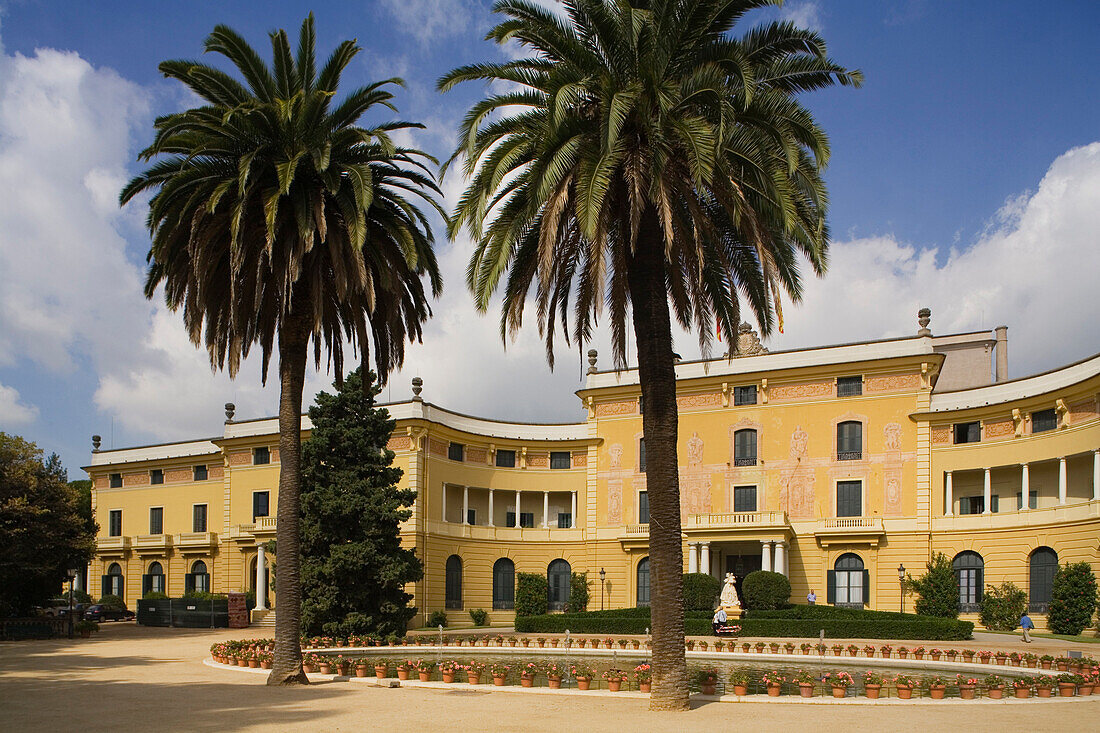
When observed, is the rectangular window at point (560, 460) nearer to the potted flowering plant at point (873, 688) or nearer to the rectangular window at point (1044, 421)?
the rectangular window at point (1044, 421)

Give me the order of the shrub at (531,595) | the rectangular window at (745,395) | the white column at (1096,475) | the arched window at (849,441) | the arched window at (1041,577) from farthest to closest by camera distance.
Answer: the shrub at (531,595), the rectangular window at (745,395), the arched window at (849,441), the arched window at (1041,577), the white column at (1096,475)

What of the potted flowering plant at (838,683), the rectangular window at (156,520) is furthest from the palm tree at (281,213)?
the rectangular window at (156,520)

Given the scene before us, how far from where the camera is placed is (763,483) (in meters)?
48.7

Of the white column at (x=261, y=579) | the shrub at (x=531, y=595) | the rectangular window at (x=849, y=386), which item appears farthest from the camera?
the white column at (x=261, y=579)

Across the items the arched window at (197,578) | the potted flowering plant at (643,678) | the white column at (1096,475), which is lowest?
the arched window at (197,578)

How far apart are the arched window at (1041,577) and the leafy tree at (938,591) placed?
10.2 feet

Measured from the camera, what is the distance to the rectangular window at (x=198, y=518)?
59.6 meters

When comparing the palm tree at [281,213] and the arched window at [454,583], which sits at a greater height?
the palm tree at [281,213]

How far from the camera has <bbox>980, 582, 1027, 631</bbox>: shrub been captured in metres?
41.2

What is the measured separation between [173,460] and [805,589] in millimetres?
39556

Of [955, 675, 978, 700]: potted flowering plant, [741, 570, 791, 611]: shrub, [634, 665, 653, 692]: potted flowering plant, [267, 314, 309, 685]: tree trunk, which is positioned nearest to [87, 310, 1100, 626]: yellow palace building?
[741, 570, 791, 611]: shrub

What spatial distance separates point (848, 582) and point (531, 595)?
640 inches

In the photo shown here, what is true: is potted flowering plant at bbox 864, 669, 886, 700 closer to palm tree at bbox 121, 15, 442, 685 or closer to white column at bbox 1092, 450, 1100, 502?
palm tree at bbox 121, 15, 442, 685

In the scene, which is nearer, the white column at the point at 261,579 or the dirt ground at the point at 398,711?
the dirt ground at the point at 398,711
